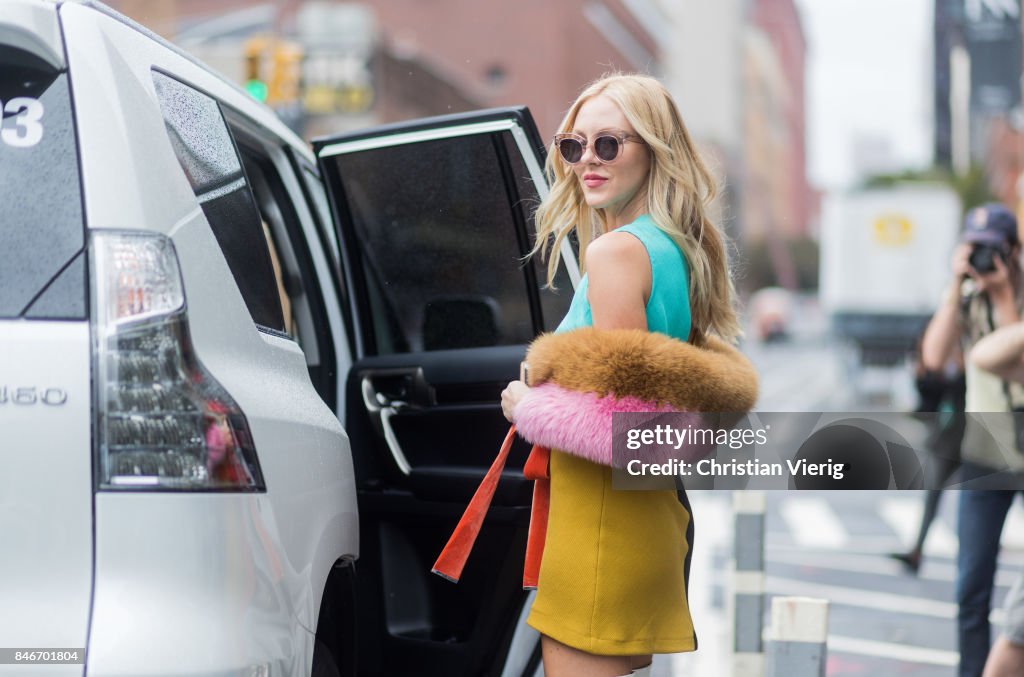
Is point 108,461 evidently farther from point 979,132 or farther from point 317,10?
point 979,132

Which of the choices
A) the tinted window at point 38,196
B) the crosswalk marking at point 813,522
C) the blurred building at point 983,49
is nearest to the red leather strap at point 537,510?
the tinted window at point 38,196

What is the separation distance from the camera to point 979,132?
6134 cm

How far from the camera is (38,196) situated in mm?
1984

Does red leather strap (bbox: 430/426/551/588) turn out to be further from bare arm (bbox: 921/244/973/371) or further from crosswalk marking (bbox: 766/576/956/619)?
crosswalk marking (bbox: 766/576/956/619)

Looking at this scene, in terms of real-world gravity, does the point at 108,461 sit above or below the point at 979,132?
below

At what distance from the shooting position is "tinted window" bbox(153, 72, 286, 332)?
7.43 ft

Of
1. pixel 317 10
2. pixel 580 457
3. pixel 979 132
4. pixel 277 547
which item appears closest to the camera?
pixel 277 547

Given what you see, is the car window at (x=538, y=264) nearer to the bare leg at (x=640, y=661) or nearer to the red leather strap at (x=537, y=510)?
the red leather strap at (x=537, y=510)

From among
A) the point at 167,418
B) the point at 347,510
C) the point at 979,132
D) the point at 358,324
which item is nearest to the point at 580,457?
the point at 347,510

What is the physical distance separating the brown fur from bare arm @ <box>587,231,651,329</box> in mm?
38

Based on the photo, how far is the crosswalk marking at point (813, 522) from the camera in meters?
10.2

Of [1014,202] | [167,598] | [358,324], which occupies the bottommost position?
[167,598]

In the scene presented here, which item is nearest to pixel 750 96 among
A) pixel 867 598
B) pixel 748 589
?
pixel 867 598

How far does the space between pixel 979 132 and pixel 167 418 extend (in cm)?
6442
